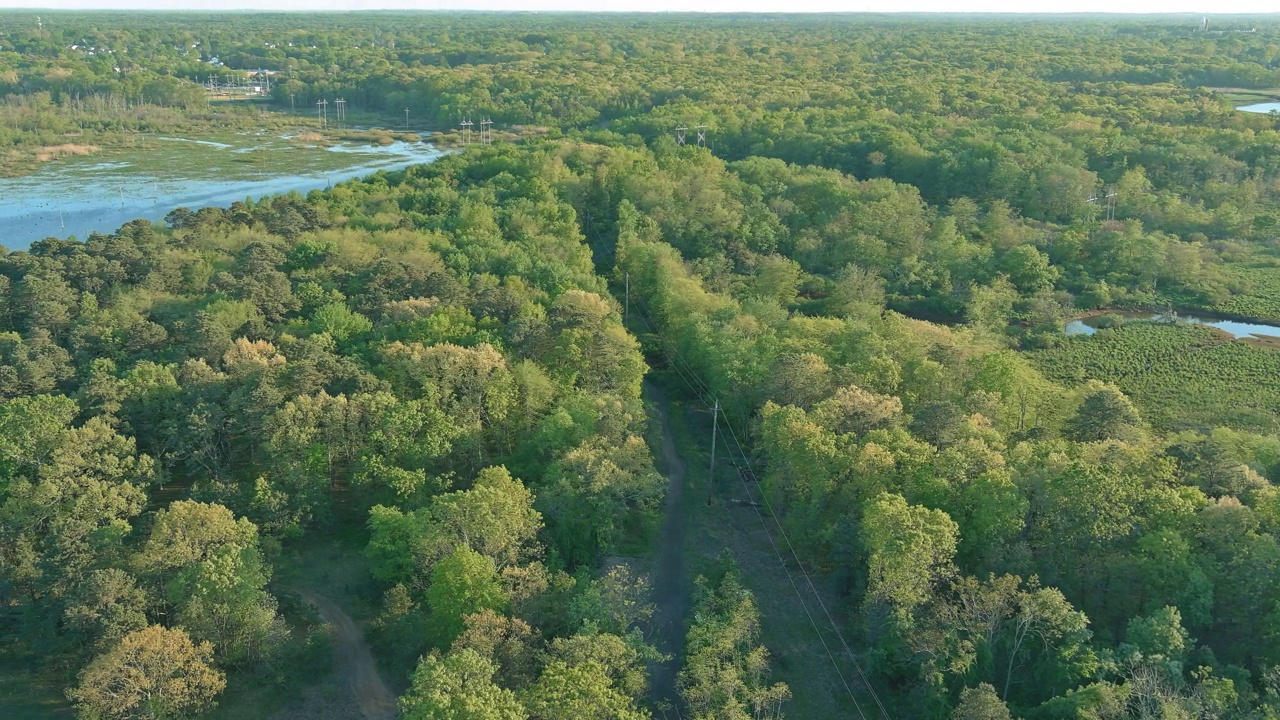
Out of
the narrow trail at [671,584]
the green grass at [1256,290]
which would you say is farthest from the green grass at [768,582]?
the green grass at [1256,290]

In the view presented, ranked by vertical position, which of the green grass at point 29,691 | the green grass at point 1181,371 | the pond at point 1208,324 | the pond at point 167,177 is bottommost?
the green grass at point 29,691

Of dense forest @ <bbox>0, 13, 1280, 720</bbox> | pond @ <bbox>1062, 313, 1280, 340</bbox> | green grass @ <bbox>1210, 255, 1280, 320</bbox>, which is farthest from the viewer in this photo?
green grass @ <bbox>1210, 255, 1280, 320</bbox>

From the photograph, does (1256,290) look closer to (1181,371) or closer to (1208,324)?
(1208,324)

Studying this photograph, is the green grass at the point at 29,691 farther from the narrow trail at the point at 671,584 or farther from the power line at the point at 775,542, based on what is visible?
the power line at the point at 775,542

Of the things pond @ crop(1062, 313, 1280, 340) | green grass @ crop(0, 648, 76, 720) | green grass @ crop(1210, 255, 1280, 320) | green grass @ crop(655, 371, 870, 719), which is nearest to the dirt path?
green grass @ crop(0, 648, 76, 720)

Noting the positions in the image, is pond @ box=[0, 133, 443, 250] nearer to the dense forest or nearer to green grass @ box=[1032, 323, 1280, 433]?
the dense forest

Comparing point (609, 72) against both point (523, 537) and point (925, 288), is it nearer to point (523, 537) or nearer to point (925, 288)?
point (925, 288)
